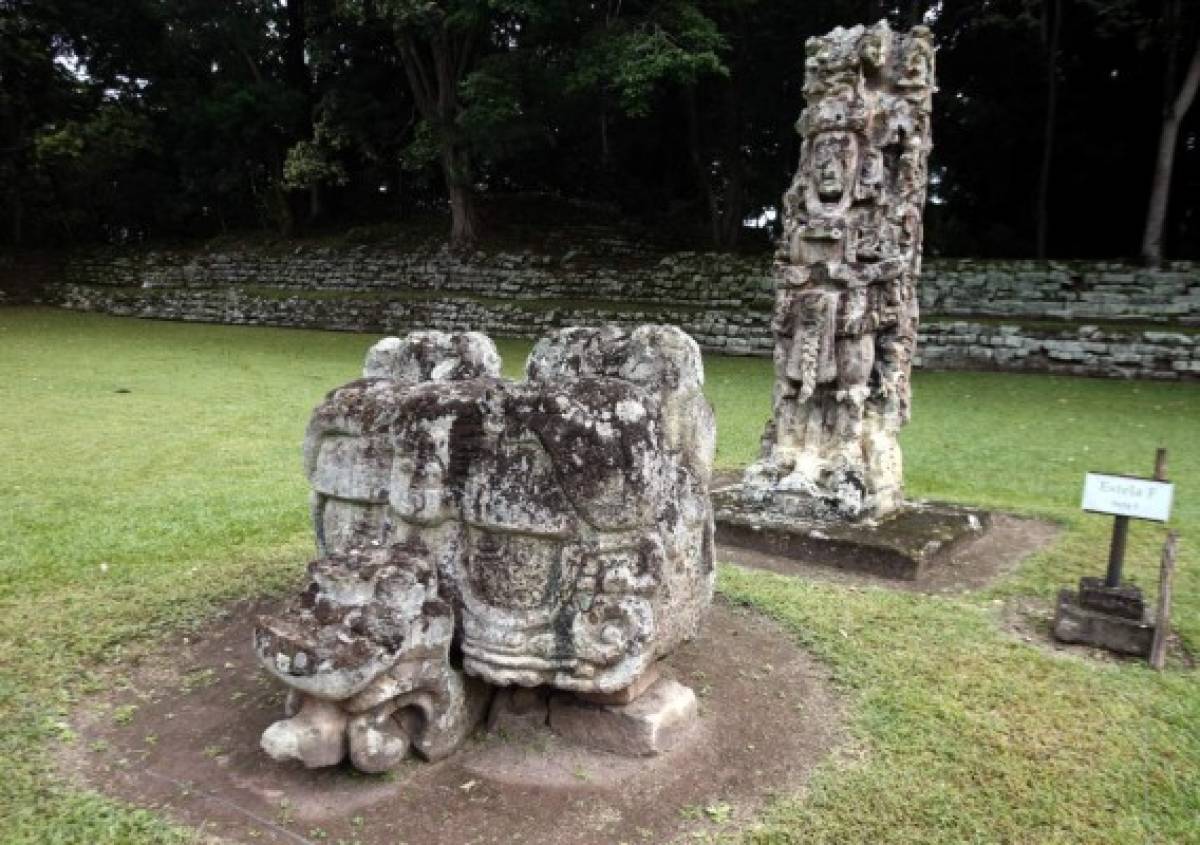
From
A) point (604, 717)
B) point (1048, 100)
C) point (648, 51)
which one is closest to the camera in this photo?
point (604, 717)

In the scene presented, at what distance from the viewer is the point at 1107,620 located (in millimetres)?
4523

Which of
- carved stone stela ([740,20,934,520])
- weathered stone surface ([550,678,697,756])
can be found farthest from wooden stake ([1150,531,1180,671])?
weathered stone surface ([550,678,697,756])

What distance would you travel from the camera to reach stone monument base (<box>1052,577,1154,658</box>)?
445 cm

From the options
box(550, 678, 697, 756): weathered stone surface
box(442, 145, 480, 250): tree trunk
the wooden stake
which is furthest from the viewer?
box(442, 145, 480, 250): tree trunk

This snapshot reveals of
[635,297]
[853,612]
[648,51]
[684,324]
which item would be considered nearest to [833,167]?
[853,612]

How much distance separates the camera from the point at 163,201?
1057 inches

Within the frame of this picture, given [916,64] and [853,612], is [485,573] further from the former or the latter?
[916,64]

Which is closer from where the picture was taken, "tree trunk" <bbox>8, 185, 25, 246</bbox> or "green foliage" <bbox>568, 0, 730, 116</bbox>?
"green foliage" <bbox>568, 0, 730, 116</bbox>

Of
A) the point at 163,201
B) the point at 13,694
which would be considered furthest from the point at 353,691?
the point at 163,201

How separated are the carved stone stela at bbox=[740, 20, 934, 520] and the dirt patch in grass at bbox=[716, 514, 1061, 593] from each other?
1.82ft

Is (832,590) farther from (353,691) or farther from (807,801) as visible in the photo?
(353,691)

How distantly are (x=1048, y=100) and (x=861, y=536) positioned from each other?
16004mm

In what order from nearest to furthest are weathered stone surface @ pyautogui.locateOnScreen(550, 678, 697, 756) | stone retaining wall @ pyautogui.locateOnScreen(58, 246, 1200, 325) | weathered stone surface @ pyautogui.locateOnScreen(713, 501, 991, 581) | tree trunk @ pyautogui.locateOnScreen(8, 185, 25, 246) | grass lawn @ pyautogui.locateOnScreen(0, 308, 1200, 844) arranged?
grass lawn @ pyautogui.locateOnScreen(0, 308, 1200, 844) < weathered stone surface @ pyautogui.locateOnScreen(550, 678, 697, 756) < weathered stone surface @ pyautogui.locateOnScreen(713, 501, 991, 581) < stone retaining wall @ pyautogui.locateOnScreen(58, 246, 1200, 325) < tree trunk @ pyautogui.locateOnScreen(8, 185, 25, 246)

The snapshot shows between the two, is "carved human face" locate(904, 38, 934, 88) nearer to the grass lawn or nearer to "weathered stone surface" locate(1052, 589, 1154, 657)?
the grass lawn
